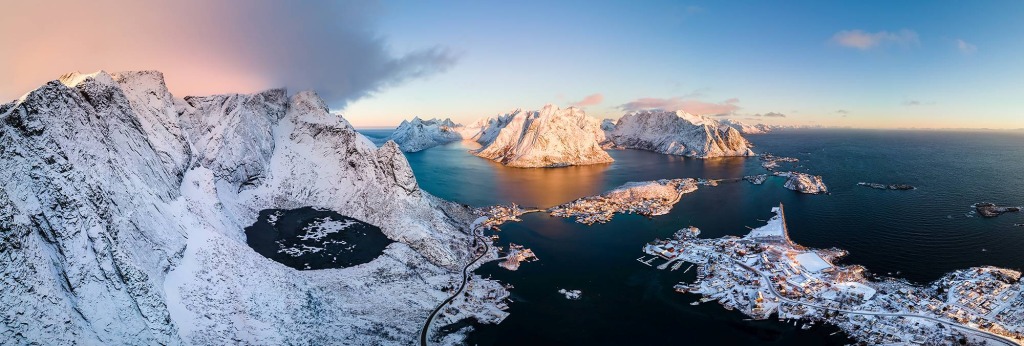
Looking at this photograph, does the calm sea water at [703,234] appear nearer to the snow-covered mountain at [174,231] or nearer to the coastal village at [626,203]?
the coastal village at [626,203]

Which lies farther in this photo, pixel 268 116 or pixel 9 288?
pixel 268 116

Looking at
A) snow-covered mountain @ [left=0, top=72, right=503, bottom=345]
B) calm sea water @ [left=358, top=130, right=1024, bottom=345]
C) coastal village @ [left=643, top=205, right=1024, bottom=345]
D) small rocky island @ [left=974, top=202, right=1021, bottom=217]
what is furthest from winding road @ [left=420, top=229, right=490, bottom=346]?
small rocky island @ [left=974, top=202, right=1021, bottom=217]

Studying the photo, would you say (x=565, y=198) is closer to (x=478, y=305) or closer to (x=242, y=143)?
(x=478, y=305)

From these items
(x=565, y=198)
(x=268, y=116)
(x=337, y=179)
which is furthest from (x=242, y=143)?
(x=565, y=198)

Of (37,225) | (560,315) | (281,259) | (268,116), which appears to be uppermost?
(268,116)

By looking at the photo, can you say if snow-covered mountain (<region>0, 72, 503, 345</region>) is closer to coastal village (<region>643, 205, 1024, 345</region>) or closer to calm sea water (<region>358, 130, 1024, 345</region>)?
calm sea water (<region>358, 130, 1024, 345</region>)

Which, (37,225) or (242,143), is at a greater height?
(242,143)

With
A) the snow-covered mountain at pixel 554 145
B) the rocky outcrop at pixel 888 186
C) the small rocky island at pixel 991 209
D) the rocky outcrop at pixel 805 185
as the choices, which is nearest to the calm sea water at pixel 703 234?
the small rocky island at pixel 991 209
